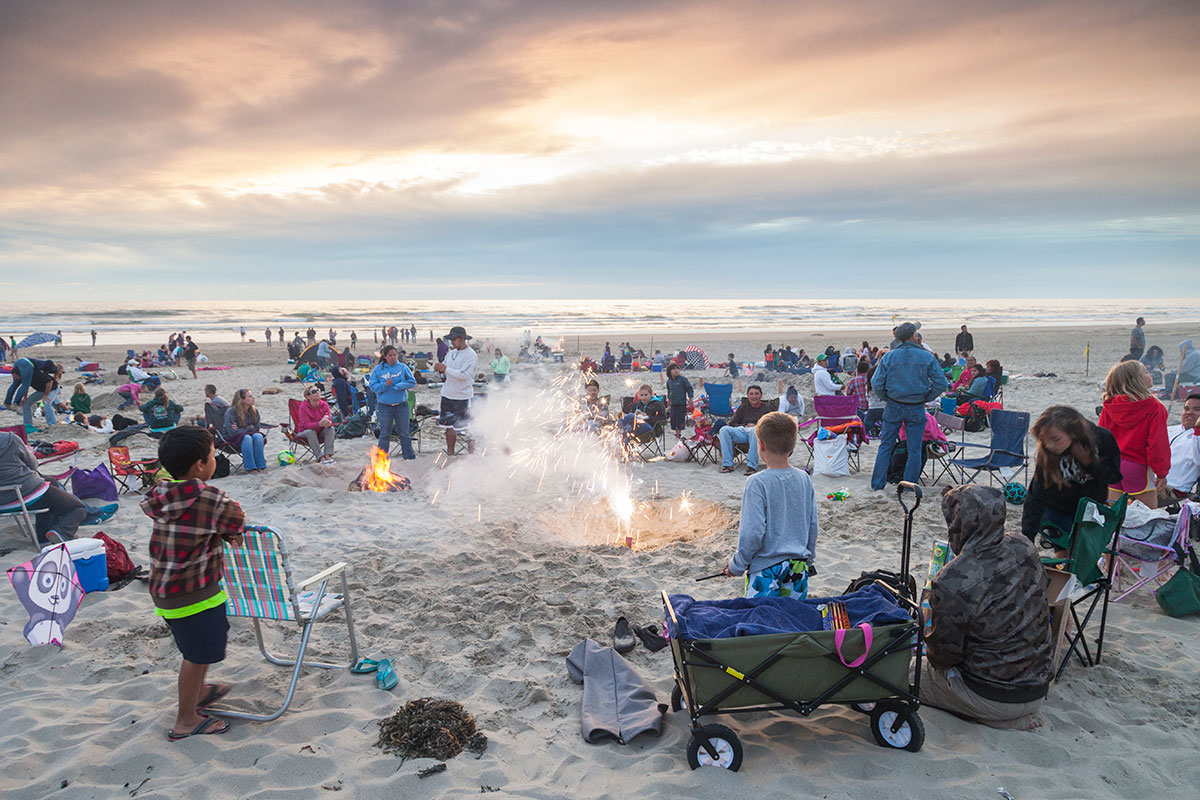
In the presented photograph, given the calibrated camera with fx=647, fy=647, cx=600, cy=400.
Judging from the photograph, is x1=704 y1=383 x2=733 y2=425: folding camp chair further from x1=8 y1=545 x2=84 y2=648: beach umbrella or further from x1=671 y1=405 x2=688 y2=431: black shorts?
x1=8 y1=545 x2=84 y2=648: beach umbrella

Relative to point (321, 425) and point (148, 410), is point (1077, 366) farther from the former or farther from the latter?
point (148, 410)

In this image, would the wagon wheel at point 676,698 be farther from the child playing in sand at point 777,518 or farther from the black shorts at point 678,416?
the black shorts at point 678,416

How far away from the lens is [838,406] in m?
10.2

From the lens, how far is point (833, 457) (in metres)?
9.69

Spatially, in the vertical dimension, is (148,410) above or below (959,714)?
above

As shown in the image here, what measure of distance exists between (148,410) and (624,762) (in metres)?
11.6

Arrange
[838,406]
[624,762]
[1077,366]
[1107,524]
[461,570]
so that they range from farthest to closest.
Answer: [1077,366], [838,406], [461,570], [1107,524], [624,762]

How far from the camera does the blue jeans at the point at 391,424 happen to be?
9.87 m

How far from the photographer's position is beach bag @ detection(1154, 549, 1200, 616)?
4891mm

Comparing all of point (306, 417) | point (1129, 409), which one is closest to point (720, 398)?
point (1129, 409)

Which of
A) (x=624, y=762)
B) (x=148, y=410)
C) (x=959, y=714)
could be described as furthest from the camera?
(x=148, y=410)

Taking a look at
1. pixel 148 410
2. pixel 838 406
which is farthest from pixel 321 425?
pixel 838 406

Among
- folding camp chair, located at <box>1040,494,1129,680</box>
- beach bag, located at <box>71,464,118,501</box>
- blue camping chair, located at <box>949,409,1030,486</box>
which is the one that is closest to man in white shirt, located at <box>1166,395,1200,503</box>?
blue camping chair, located at <box>949,409,1030,486</box>

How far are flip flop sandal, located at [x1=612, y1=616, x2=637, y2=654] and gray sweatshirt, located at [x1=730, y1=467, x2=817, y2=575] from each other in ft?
4.10
